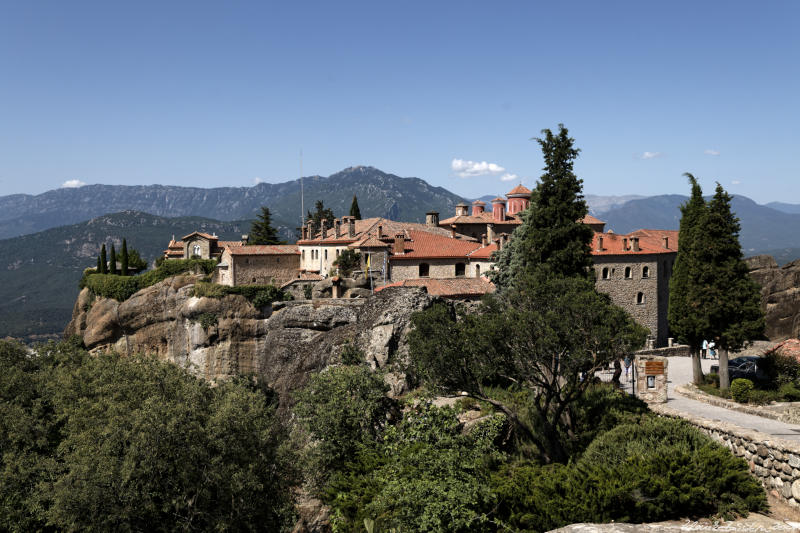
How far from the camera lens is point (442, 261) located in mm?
52719

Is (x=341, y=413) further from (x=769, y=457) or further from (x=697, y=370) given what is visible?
(x=697, y=370)

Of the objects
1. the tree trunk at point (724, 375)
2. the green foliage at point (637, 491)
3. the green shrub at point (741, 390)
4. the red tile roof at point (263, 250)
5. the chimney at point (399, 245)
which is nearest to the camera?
the green foliage at point (637, 491)

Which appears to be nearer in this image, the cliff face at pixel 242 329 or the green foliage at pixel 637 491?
A: the green foliage at pixel 637 491

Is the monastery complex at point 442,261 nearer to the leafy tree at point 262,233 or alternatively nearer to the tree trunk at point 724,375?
the tree trunk at point 724,375

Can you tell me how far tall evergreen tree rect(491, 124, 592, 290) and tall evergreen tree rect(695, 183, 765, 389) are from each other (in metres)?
6.31

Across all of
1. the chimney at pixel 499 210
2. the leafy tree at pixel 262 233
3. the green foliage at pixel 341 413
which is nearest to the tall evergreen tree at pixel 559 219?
the green foliage at pixel 341 413

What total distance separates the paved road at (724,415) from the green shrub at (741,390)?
110 inches

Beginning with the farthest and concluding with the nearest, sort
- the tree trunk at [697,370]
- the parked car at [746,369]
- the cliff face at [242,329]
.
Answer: the cliff face at [242,329], the tree trunk at [697,370], the parked car at [746,369]

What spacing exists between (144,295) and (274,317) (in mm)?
17527

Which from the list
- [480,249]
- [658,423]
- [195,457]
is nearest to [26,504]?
A: [195,457]

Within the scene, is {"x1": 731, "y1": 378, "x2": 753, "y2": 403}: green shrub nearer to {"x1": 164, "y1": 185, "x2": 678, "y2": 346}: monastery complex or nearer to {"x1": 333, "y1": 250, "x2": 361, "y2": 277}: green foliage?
{"x1": 164, "y1": 185, "x2": 678, "y2": 346}: monastery complex

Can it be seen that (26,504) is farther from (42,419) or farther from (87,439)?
(42,419)

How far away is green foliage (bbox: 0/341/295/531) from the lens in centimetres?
1681

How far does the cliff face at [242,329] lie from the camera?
34.6m
